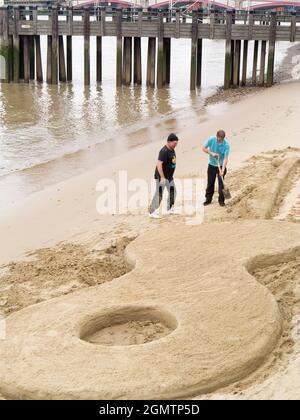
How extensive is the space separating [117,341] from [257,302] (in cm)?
155

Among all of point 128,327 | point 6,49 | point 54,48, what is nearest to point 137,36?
point 54,48

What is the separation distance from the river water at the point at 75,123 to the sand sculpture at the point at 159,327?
20.1ft

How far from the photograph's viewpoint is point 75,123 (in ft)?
80.2

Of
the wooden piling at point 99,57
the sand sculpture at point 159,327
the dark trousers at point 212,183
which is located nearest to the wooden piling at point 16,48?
the wooden piling at point 99,57

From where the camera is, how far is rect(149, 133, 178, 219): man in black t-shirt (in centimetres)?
1073

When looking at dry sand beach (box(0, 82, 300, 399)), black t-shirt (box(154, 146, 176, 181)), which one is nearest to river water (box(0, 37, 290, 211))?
dry sand beach (box(0, 82, 300, 399))

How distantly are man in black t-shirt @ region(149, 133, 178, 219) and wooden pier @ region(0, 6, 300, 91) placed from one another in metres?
19.0

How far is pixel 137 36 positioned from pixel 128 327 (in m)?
25.0

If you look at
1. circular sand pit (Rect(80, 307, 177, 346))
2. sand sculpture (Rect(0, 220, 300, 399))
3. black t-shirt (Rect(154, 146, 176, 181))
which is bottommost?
circular sand pit (Rect(80, 307, 177, 346))

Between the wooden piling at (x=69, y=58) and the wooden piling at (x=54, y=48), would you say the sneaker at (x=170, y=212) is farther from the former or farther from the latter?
the wooden piling at (x=69, y=58)

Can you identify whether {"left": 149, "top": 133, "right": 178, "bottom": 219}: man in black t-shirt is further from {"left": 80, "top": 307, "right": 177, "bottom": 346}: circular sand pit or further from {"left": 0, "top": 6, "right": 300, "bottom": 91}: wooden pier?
{"left": 0, "top": 6, "right": 300, "bottom": 91}: wooden pier

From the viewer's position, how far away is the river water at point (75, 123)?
57.2ft

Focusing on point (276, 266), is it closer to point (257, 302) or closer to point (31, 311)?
point (257, 302)
